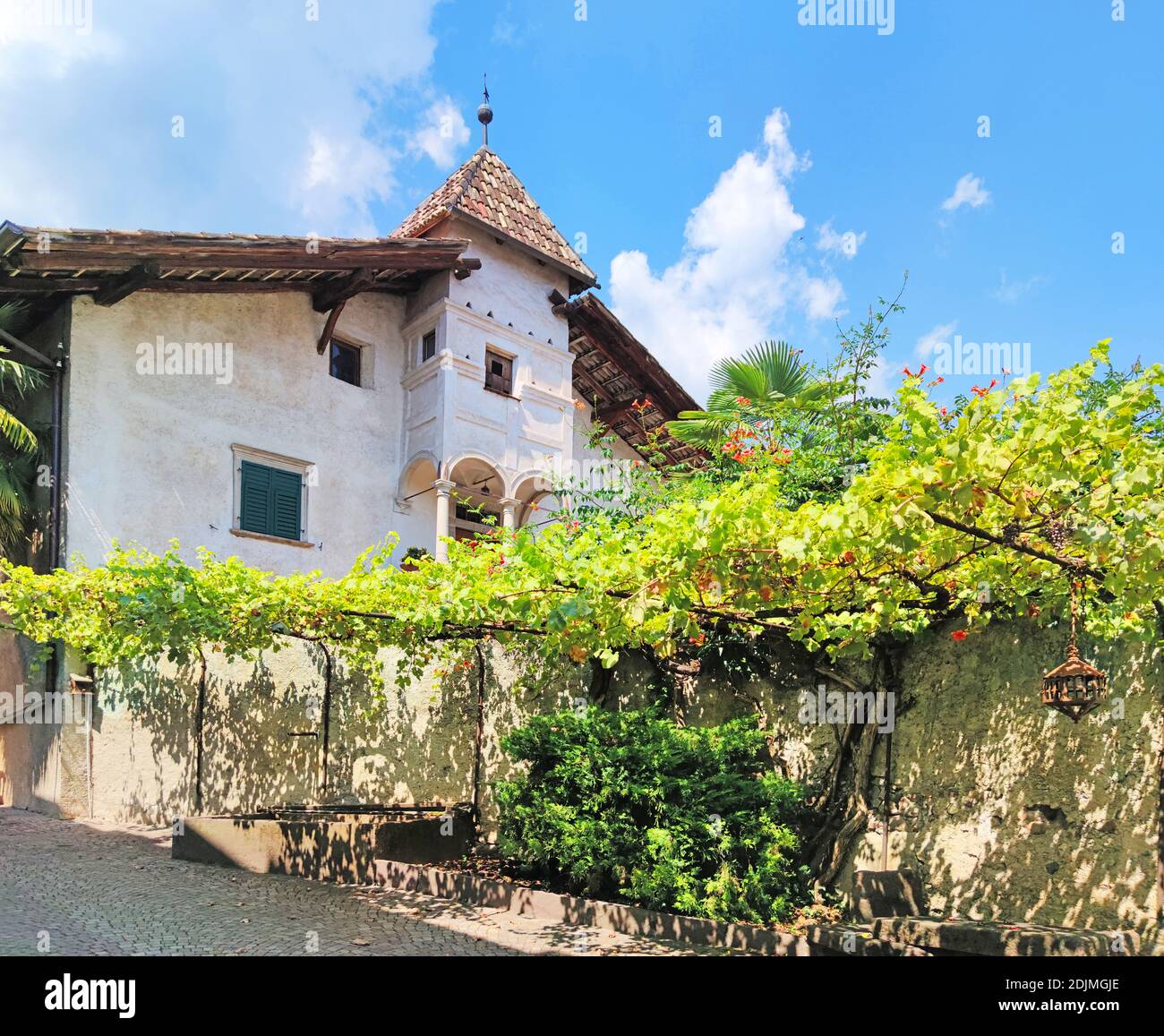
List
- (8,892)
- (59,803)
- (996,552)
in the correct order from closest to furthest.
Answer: (996,552) < (8,892) < (59,803)

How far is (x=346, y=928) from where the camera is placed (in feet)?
23.1

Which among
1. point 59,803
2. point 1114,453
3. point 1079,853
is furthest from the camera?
point 59,803

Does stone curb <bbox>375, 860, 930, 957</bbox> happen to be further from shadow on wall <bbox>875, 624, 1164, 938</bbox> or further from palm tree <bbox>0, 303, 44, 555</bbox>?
palm tree <bbox>0, 303, 44, 555</bbox>

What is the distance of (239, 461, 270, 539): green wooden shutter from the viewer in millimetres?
14516

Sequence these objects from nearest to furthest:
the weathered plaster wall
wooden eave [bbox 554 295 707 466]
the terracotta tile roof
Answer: the weathered plaster wall
the terracotta tile roof
wooden eave [bbox 554 295 707 466]

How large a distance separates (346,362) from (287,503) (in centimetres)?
323

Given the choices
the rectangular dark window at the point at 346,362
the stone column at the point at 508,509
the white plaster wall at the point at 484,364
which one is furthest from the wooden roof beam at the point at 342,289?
the stone column at the point at 508,509

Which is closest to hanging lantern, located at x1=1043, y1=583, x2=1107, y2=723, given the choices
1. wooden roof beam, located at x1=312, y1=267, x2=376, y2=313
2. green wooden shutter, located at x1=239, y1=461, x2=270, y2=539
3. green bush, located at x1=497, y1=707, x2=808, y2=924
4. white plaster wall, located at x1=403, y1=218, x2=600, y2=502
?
green bush, located at x1=497, y1=707, x2=808, y2=924

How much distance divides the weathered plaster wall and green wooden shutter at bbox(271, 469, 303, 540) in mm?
4241

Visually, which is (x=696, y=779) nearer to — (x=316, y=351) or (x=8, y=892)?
(x=8, y=892)

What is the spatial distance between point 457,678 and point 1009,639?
6.28 meters

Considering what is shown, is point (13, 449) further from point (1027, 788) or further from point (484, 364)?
point (1027, 788)
